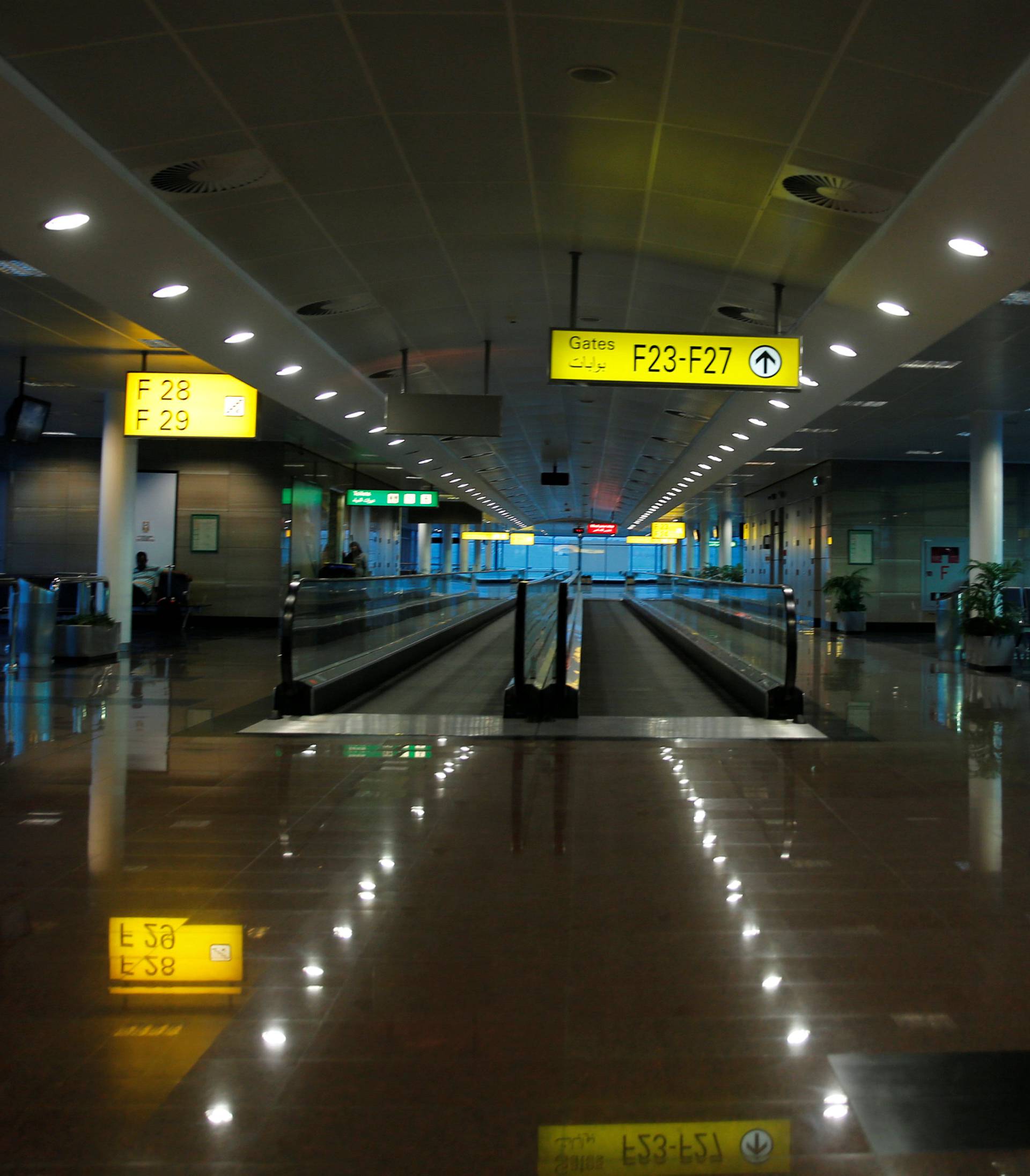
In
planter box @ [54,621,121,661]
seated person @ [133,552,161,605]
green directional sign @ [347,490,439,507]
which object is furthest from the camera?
green directional sign @ [347,490,439,507]

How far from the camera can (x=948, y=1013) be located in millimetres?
3125

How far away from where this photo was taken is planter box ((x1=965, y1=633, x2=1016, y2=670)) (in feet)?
48.5

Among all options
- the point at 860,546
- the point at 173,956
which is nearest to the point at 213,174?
the point at 173,956

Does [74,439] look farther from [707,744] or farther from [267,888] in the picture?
[267,888]

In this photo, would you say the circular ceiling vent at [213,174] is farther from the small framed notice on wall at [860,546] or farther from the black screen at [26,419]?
the small framed notice on wall at [860,546]

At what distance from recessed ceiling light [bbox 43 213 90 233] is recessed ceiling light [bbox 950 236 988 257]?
7.07 m

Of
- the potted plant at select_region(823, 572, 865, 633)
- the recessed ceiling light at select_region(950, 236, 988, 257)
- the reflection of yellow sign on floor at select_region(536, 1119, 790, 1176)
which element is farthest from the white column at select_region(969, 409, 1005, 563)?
the reflection of yellow sign on floor at select_region(536, 1119, 790, 1176)

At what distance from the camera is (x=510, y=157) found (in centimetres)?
825

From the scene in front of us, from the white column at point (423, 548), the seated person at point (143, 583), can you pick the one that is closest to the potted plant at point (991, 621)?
the seated person at point (143, 583)

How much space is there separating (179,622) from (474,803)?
15743 millimetres

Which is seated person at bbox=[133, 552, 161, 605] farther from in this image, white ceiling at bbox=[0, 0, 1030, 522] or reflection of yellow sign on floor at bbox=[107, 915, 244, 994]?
reflection of yellow sign on floor at bbox=[107, 915, 244, 994]

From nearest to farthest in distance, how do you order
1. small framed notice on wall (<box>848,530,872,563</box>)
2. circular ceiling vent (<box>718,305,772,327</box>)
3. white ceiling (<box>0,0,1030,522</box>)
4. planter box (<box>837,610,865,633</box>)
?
white ceiling (<box>0,0,1030,522</box>), circular ceiling vent (<box>718,305,772,327</box>), planter box (<box>837,610,865,633</box>), small framed notice on wall (<box>848,530,872,563</box>)

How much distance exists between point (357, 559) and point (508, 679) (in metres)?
15.3

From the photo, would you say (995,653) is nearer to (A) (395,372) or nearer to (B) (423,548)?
(A) (395,372)
